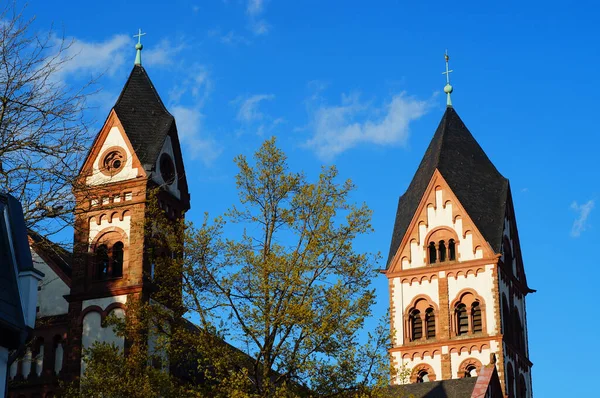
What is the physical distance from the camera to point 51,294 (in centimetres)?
3922

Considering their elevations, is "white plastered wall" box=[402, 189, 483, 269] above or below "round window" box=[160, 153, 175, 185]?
above

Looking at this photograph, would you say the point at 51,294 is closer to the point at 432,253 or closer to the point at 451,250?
the point at 432,253

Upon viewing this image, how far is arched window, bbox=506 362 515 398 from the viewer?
52062mm

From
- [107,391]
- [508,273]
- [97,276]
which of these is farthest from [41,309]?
[508,273]

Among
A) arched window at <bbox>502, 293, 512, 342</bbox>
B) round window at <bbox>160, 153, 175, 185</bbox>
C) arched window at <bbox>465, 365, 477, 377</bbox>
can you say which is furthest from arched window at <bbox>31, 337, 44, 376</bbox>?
arched window at <bbox>502, 293, 512, 342</bbox>

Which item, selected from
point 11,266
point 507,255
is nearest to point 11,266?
point 11,266

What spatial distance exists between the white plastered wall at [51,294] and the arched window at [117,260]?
72.4 inches

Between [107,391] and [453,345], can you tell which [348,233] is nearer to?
[107,391]

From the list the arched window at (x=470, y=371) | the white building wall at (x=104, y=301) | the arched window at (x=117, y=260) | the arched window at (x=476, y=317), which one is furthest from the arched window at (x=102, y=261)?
the arched window at (x=476, y=317)

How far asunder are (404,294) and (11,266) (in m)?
36.6

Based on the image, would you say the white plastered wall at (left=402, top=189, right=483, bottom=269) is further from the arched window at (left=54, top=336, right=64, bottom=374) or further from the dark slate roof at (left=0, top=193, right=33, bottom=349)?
the dark slate roof at (left=0, top=193, right=33, bottom=349)

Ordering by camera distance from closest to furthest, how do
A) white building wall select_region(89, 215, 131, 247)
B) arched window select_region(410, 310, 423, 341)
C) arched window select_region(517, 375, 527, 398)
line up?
white building wall select_region(89, 215, 131, 247), arched window select_region(517, 375, 527, 398), arched window select_region(410, 310, 423, 341)

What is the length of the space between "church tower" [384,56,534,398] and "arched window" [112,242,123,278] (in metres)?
19.3

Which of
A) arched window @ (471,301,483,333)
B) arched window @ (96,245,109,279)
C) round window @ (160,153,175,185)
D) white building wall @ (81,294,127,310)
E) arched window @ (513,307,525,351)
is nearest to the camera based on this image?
white building wall @ (81,294,127,310)
